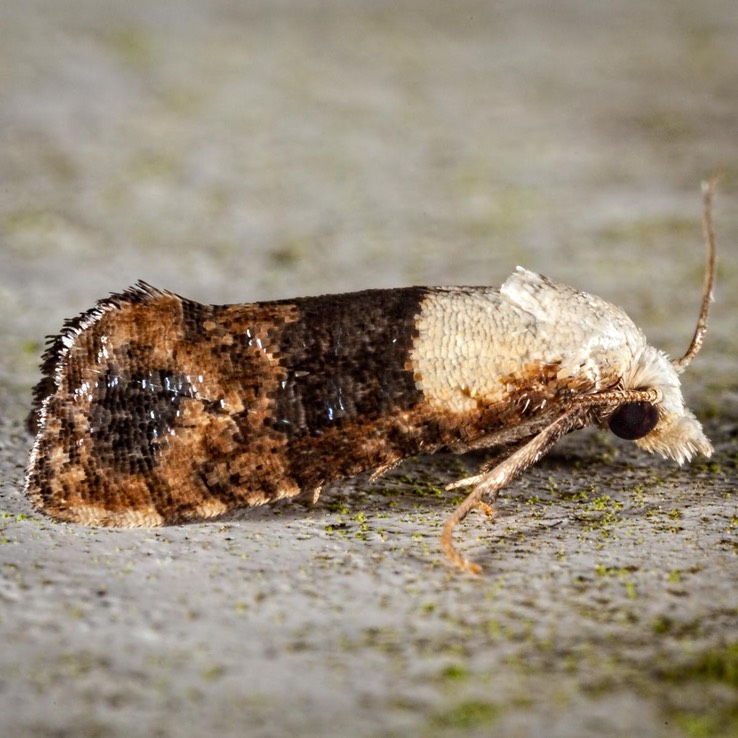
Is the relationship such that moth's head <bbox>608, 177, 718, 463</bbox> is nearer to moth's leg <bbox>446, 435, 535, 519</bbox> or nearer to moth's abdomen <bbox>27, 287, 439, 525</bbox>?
moth's leg <bbox>446, 435, 535, 519</bbox>

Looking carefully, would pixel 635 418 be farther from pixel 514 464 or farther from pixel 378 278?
pixel 378 278

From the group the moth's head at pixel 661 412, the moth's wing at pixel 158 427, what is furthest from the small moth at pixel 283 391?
the moth's head at pixel 661 412

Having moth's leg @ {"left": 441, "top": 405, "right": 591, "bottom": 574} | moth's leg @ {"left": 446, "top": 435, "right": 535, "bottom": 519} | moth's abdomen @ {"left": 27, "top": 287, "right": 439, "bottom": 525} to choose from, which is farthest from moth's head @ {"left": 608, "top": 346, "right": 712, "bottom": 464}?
moth's abdomen @ {"left": 27, "top": 287, "right": 439, "bottom": 525}

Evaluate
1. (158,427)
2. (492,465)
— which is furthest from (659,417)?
(158,427)

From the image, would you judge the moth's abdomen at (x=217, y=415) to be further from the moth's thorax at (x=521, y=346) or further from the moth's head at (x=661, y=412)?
the moth's head at (x=661, y=412)

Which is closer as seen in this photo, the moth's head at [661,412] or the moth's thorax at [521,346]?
the moth's thorax at [521,346]

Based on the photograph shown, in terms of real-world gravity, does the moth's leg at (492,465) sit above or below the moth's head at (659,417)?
below

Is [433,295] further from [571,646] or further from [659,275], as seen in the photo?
[659,275]

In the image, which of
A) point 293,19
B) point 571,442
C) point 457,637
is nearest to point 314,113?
point 293,19
